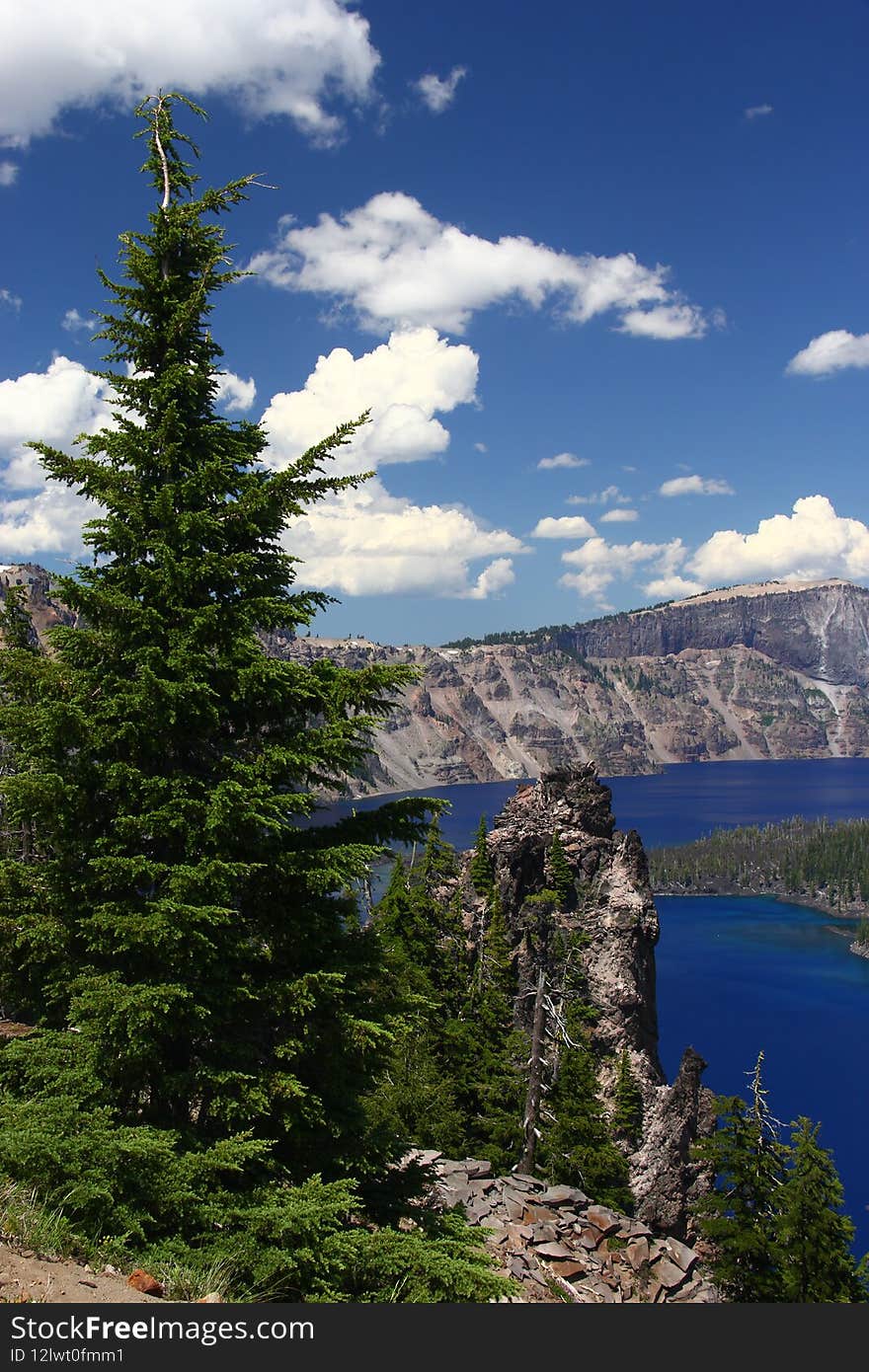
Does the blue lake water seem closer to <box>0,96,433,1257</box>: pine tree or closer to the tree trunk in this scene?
the tree trunk

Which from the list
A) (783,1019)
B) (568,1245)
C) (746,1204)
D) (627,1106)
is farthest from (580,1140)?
(783,1019)

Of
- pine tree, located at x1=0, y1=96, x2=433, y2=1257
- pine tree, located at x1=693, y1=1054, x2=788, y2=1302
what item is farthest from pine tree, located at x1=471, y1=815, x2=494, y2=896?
pine tree, located at x1=0, y1=96, x2=433, y2=1257

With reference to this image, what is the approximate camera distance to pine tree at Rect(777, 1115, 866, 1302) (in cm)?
2664

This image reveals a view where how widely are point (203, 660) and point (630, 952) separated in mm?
50473

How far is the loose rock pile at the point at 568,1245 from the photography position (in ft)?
66.3

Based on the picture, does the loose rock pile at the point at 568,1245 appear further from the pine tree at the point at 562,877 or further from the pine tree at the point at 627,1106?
the pine tree at the point at 562,877

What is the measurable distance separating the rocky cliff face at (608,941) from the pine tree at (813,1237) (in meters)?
14.5

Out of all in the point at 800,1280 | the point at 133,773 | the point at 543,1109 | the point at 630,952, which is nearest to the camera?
the point at 133,773

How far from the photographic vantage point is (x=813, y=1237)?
27.2 m

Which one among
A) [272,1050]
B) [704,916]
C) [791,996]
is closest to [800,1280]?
[272,1050]

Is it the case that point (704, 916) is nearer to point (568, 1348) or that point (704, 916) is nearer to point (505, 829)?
point (505, 829)

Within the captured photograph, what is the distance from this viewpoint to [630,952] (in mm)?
55344

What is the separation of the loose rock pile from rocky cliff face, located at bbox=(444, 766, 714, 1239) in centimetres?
1544

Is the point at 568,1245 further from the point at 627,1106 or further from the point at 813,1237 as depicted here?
the point at 627,1106
